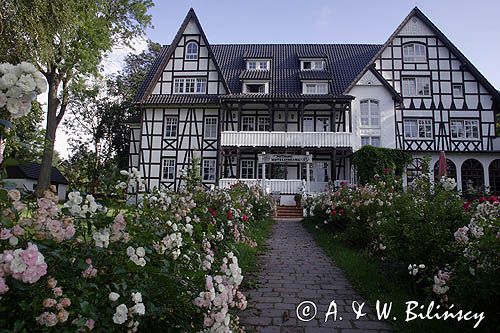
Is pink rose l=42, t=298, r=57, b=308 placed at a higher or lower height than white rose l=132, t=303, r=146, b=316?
higher

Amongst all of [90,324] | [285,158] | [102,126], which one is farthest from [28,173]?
[90,324]

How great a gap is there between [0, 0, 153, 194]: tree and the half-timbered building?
390 centimetres

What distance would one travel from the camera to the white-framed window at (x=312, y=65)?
25.0m

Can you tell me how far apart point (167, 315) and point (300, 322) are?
1.79m

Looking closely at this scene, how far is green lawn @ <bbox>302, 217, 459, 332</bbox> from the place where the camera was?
3328mm

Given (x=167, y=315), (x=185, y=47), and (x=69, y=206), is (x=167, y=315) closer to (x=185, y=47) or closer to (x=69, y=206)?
(x=69, y=206)

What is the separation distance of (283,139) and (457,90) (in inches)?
449

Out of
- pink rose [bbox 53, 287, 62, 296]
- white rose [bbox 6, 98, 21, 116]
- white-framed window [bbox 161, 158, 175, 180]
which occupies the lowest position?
pink rose [bbox 53, 287, 62, 296]

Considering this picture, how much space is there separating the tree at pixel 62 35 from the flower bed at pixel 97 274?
10074 millimetres

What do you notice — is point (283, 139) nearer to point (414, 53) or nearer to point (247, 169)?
point (247, 169)

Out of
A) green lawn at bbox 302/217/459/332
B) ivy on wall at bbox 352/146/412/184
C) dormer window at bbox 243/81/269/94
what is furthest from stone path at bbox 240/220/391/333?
dormer window at bbox 243/81/269/94

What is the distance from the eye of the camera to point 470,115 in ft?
75.2

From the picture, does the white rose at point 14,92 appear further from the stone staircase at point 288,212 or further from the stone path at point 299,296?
the stone staircase at point 288,212

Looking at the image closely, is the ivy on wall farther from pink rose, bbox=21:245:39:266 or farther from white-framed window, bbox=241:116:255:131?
pink rose, bbox=21:245:39:266
